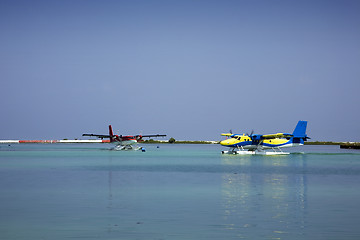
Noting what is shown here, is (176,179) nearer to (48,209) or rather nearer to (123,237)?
(48,209)

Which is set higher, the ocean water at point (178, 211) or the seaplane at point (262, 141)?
the seaplane at point (262, 141)

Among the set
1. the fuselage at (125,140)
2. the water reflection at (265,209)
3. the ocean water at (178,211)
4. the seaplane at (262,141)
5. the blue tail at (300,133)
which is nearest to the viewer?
the ocean water at (178,211)

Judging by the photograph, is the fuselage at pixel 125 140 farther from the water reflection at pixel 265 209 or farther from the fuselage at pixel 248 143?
the water reflection at pixel 265 209

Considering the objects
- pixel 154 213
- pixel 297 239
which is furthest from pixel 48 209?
pixel 297 239

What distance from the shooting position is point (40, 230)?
61.0ft

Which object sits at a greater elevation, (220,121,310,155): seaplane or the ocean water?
(220,121,310,155): seaplane

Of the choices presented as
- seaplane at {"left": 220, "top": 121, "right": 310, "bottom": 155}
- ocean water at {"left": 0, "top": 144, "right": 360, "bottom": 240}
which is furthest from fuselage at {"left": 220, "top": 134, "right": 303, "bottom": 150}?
ocean water at {"left": 0, "top": 144, "right": 360, "bottom": 240}

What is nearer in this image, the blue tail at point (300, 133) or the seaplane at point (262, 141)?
the seaplane at point (262, 141)

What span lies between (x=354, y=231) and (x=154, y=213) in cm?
900

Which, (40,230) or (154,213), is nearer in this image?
(40,230)

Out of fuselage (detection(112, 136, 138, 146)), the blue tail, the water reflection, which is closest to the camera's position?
the water reflection

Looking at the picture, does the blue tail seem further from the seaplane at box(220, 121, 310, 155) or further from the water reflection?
the water reflection

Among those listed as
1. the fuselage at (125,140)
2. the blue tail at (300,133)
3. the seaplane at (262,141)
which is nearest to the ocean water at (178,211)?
the seaplane at (262,141)

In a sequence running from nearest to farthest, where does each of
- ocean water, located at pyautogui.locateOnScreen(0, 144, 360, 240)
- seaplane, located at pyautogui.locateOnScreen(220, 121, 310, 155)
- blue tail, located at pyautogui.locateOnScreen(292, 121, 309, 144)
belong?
ocean water, located at pyautogui.locateOnScreen(0, 144, 360, 240) < seaplane, located at pyautogui.locateOnScreen(220, 121, 310, 155) < blue tail, located at pyautogui.locateOnScreen(292, 121, 309, 144)
